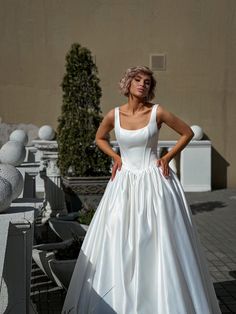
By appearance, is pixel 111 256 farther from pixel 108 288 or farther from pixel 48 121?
pixel 48 121

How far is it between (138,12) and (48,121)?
9.69 ft

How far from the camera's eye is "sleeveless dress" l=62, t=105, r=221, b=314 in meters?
3.40

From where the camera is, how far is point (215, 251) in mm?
6355

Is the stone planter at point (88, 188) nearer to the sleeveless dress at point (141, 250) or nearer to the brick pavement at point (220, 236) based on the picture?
the brick pavement at point (220, 236)

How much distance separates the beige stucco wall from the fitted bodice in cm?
817

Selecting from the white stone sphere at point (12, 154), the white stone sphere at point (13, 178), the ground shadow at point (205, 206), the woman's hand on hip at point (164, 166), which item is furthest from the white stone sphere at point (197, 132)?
the white stone sphere at point (13, 178)

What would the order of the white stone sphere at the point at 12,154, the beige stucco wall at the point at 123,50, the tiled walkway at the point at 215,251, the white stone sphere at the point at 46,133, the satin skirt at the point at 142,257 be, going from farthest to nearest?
the beige stucco wall at the point at 123,50 < the white stone sphere at the point at 46,133 < the white stone sphere at the point at 12,154 < the tiled walkway at the point at 215,251 < the satin skirt at the point at 142,257

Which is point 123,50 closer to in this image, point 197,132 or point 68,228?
point 197,132

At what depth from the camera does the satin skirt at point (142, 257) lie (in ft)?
11.1

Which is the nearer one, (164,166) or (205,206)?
(164,166)

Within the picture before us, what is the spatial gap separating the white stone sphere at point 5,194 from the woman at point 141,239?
2.44 feet

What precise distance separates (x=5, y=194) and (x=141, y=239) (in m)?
0.89

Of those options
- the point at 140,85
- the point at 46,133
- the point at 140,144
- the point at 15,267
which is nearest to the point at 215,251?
the point at 140,144

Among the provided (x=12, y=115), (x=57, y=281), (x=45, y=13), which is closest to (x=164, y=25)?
(x=45, y=13)
